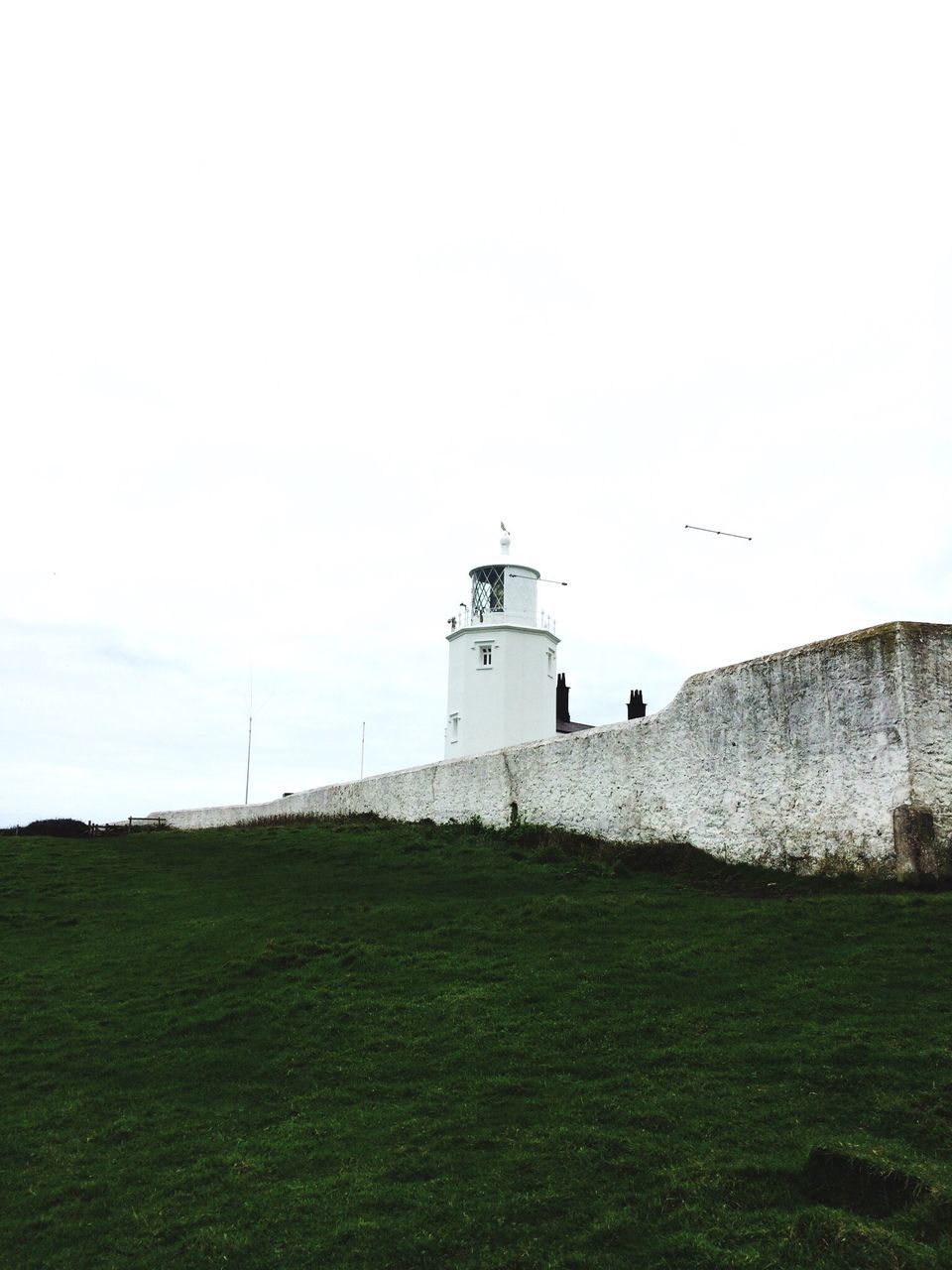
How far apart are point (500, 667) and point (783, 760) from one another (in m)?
23.7

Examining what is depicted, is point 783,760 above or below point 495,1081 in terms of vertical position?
above

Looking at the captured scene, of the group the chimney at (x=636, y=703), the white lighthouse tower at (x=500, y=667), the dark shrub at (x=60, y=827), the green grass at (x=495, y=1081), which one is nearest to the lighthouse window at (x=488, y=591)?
the white lighthouse tower at (x=500, y=667)

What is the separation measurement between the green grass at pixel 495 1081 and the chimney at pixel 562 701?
113 feet

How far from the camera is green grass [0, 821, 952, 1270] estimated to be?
4.79 metres

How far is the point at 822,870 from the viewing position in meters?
11.1

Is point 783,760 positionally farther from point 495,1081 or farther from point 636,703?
point 636,703

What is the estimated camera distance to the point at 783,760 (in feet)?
39.0

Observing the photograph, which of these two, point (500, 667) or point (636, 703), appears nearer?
point (500, 667)

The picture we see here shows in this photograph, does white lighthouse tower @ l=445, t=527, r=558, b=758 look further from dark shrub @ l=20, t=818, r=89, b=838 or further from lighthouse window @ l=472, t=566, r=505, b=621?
dark shrub @ l=20, t=818, r=89, b=838

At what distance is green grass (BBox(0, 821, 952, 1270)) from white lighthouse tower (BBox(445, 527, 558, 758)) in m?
22.3

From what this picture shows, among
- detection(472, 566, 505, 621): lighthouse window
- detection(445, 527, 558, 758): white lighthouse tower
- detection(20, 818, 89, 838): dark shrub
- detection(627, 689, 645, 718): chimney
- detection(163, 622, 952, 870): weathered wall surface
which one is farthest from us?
detection(627, 689, 645, 718): chimney

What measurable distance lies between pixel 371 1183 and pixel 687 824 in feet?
29.1

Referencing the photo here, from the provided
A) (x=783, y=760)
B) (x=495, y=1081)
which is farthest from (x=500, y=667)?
(x=495, y=1081)

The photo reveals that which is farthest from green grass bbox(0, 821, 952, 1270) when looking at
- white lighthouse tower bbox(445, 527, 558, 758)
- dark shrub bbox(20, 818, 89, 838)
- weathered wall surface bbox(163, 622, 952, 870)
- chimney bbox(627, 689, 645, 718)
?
chimney bbox(627, 689, 645, 718)
